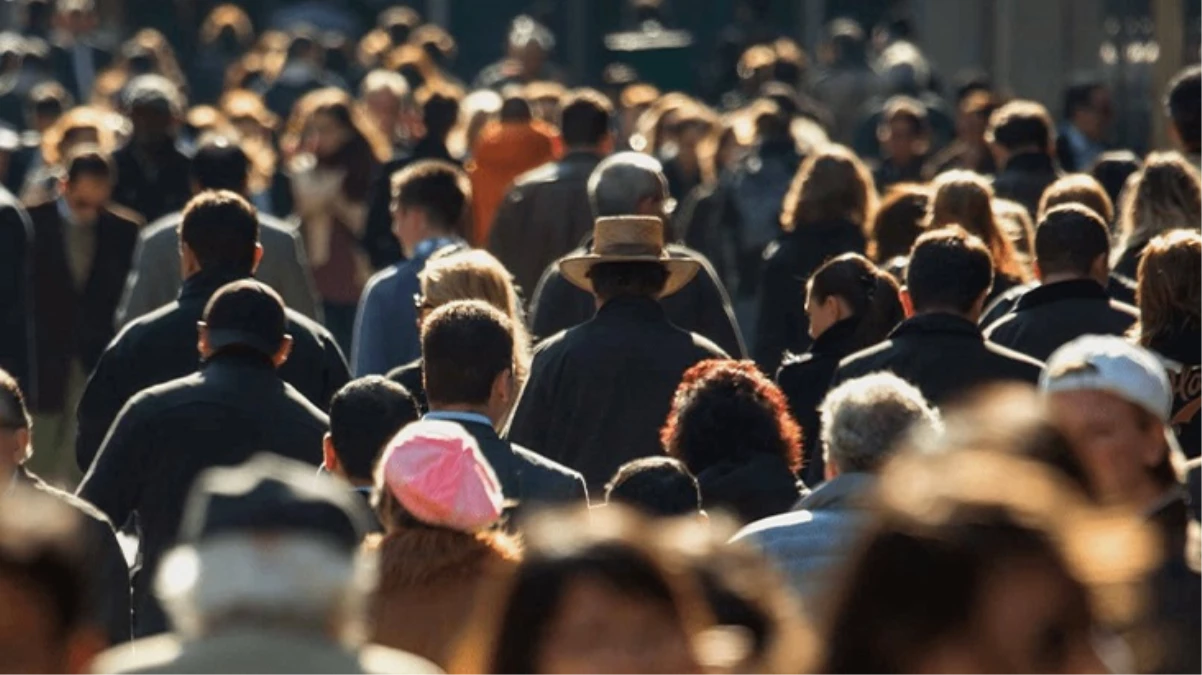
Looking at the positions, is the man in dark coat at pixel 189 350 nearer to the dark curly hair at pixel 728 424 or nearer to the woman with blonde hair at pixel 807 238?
the dark curly hair at pixel 728 424

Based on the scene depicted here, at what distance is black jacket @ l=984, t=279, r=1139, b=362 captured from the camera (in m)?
9.57

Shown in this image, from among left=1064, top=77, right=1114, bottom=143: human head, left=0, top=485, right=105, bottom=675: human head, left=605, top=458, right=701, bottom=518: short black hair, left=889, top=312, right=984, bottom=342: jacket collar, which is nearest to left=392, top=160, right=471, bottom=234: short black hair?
left=889, top=312, right=984, bottom=342: jacket collar

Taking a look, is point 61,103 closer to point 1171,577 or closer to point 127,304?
point 127,304

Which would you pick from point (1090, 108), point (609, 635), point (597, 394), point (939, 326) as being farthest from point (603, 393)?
point (1090, 108)

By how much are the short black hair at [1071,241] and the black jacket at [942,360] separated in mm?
713

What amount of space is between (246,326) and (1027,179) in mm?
5490

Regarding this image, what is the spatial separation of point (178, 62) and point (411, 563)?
90.6ft

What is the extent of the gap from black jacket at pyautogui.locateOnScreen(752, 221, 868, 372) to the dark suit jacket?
9.97ft

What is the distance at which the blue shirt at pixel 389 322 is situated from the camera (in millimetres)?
10828

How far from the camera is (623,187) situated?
11570 millimetres

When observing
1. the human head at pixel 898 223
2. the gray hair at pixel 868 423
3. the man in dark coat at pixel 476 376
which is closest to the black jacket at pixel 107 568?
the man in dark coat at pixel 476 376

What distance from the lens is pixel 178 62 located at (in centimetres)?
→ 3309

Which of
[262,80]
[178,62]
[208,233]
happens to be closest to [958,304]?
[208,233]

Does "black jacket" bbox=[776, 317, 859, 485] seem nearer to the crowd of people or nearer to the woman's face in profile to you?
the crowd of people
